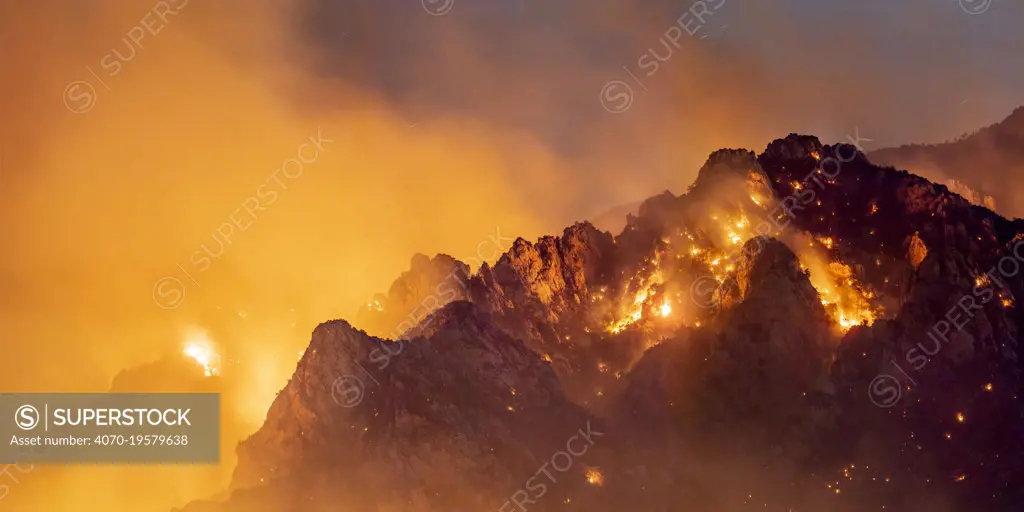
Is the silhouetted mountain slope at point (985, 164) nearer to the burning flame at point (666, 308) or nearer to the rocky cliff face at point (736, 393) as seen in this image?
the rocky cliff face at point (736, 393)

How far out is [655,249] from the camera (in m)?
71.1

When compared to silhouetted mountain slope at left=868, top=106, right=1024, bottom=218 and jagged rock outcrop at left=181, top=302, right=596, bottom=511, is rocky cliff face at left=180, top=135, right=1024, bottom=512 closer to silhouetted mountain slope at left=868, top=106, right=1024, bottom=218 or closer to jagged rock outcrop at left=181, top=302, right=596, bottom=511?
jagged rock outcrop at left=181, top=302, right=596, bottom=511

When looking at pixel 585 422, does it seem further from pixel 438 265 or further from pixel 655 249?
pixel 438 265

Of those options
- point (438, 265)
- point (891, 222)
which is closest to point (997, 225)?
point (891, 222)

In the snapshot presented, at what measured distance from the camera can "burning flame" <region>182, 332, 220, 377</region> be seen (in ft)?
344

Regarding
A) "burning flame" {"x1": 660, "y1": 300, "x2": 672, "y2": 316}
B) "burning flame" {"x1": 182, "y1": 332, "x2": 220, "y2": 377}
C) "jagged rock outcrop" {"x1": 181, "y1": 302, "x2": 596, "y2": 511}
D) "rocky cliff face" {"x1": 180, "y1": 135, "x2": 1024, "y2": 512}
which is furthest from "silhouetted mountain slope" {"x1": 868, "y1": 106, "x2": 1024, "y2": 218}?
"burning flame" {"x1": 182, "y1": 332, "x2": 220, "y2": 377}

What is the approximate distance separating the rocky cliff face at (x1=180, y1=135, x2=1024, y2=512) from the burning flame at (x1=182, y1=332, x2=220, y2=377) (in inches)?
1984

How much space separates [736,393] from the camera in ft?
186

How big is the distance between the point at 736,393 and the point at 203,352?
82309mm

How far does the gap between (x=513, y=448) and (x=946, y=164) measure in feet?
266

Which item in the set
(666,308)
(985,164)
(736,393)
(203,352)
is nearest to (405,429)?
(666,308)

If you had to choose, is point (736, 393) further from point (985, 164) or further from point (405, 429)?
point (985, 164)

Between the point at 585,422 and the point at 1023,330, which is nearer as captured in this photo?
the point at 1023,330

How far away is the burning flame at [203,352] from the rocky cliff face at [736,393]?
165ft
